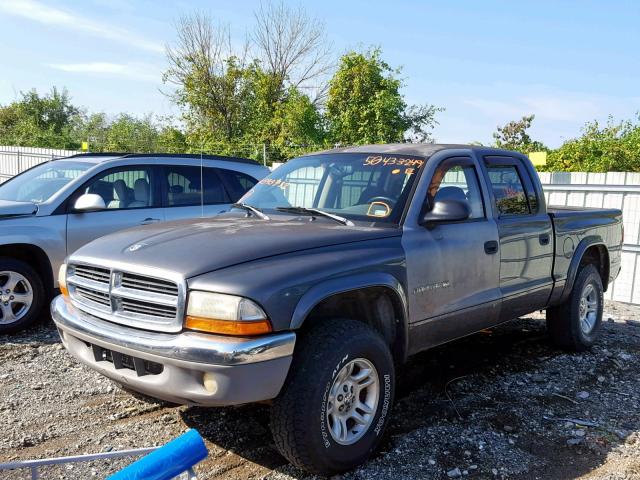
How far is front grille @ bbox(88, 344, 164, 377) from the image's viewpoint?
3.08 meters

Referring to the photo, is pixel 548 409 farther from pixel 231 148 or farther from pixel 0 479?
pixel 231 148

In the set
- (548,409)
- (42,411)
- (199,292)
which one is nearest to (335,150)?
(199,292)

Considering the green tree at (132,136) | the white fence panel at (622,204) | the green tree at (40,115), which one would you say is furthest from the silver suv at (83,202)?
the green tree at (40,115)

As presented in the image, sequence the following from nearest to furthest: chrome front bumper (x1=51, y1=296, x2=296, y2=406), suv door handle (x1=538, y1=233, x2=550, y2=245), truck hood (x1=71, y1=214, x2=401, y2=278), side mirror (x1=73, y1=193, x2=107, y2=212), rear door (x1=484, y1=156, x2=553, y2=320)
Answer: chrome front bumper (x1=51, y1=296, x2=296, y2=406)
truck hood (x1=71, y1=214, x2=401, y2=278)
rear door (x1=484, y1=156, x2=553, y2=320)
suv door handle (x1=538, y1=233, x2=550, y2=245)
side mirror (x1=73, y1=193, x2=107, y2=212)

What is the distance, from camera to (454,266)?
13.6 feet

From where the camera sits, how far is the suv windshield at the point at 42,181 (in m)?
6.40

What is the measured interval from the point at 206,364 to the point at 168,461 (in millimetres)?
958

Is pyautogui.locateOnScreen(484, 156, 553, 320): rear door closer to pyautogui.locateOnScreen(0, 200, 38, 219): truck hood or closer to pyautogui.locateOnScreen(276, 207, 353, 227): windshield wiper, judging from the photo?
pyautogui.locateOnScreen(276, 207, 353, 227): windshield wiper

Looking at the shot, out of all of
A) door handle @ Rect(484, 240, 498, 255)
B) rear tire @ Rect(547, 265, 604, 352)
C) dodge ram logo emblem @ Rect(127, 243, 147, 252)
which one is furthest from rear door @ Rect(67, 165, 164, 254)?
rear tire @ Rect(547, 265, 604, 352)

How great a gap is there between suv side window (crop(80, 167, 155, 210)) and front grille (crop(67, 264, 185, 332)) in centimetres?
298

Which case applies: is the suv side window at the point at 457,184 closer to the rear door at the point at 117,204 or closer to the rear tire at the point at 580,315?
the rear tire at the point at 580,315

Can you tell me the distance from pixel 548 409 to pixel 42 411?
3.63 meters

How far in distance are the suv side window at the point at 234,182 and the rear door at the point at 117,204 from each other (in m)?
0.87

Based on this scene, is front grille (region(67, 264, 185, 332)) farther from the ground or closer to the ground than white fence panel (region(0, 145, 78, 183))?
closer to the ground
